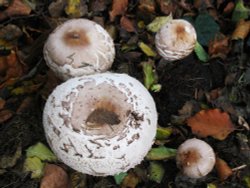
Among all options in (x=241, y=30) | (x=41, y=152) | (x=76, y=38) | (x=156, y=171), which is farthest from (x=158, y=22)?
(x=41, y=152)

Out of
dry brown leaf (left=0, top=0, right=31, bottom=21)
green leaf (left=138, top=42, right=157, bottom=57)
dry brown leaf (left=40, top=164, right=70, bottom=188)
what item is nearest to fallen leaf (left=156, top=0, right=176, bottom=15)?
green leaf (left=138, top=42, right=157, bottom=57)

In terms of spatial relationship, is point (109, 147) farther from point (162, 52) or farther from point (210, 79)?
point (210, 79)

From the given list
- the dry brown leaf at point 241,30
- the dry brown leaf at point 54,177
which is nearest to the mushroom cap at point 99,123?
the dry brown leaf at point 54,177

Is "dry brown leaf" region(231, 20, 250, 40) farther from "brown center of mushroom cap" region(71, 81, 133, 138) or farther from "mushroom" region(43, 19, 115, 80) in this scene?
"brown center of mushroom cap" region(71, 81, 133, 138)

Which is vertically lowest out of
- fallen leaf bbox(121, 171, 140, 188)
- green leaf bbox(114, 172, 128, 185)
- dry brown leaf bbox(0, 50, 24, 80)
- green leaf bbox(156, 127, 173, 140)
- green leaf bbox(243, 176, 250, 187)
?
fallen leaf bbox(121, 171, 140, 188)

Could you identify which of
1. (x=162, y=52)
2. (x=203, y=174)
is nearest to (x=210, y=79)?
(x=162, y=52)

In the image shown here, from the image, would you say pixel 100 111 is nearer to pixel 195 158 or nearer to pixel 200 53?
pixel 195 158
